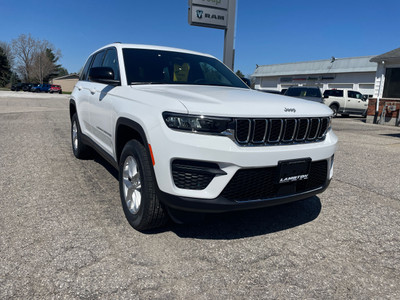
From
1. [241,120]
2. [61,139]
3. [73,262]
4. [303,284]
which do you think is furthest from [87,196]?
[61,139]

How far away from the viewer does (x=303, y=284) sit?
2223 millimetres

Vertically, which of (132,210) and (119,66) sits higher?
(119,66)

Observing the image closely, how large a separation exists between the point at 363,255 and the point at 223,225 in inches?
48.4

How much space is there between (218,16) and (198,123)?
14956 mm

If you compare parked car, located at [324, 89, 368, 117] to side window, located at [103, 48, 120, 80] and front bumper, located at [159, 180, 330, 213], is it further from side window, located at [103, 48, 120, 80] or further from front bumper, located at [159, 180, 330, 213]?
front bumper, located at [159, 180, 330, 213]

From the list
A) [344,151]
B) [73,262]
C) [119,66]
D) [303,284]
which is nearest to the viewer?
[303,284]

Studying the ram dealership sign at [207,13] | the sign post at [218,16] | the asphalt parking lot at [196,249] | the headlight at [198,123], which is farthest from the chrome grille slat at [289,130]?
the ram dealership sign at [207,13]

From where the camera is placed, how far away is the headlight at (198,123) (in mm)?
2316

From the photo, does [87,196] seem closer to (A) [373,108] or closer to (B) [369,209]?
(B) [369,209]

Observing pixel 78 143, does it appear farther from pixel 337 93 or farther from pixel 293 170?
pixel 337 93

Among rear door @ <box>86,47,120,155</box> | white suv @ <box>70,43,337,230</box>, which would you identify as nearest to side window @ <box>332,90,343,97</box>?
rear door @ <box>86,47,120,155</box>

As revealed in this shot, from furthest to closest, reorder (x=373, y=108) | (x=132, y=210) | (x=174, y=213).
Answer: (x=373, y=108), (x=132, y=210), (x=174, y=213)

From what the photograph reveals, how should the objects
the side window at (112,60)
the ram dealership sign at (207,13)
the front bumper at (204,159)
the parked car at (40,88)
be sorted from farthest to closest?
the parked car at (40,88) < the ram dealership sign at (207,13) < the side window at (112,60) < the front bumper at (204,159)

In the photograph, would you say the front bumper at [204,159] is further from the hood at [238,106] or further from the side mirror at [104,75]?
the side mirror at [104,75]
